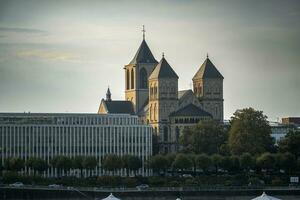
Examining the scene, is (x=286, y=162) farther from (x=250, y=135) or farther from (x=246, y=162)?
(x=250, y=135)

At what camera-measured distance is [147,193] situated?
141750mm

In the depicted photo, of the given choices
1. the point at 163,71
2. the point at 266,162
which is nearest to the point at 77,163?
the point at 266,162

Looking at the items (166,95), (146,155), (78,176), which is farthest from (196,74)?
(78,176)

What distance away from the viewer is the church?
186 metres

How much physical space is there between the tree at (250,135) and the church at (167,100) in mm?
13953

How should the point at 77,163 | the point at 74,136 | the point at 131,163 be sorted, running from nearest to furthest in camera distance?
the point at 77,163, the point at 131,163, the point at 74,136

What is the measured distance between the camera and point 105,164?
158 m

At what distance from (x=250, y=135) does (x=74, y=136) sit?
76.5ft

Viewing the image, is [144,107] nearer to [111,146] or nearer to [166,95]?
[166,95]

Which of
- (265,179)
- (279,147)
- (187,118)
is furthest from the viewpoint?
(187,118)

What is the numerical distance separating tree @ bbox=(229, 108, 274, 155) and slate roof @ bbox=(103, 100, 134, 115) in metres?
24.8

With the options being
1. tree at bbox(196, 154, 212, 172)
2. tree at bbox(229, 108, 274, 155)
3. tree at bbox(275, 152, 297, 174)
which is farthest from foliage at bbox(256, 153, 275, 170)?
tree at bbox(229, 108, 274, 155)

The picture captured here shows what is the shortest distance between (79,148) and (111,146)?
4.40 meters

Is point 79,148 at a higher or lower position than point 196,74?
lower
